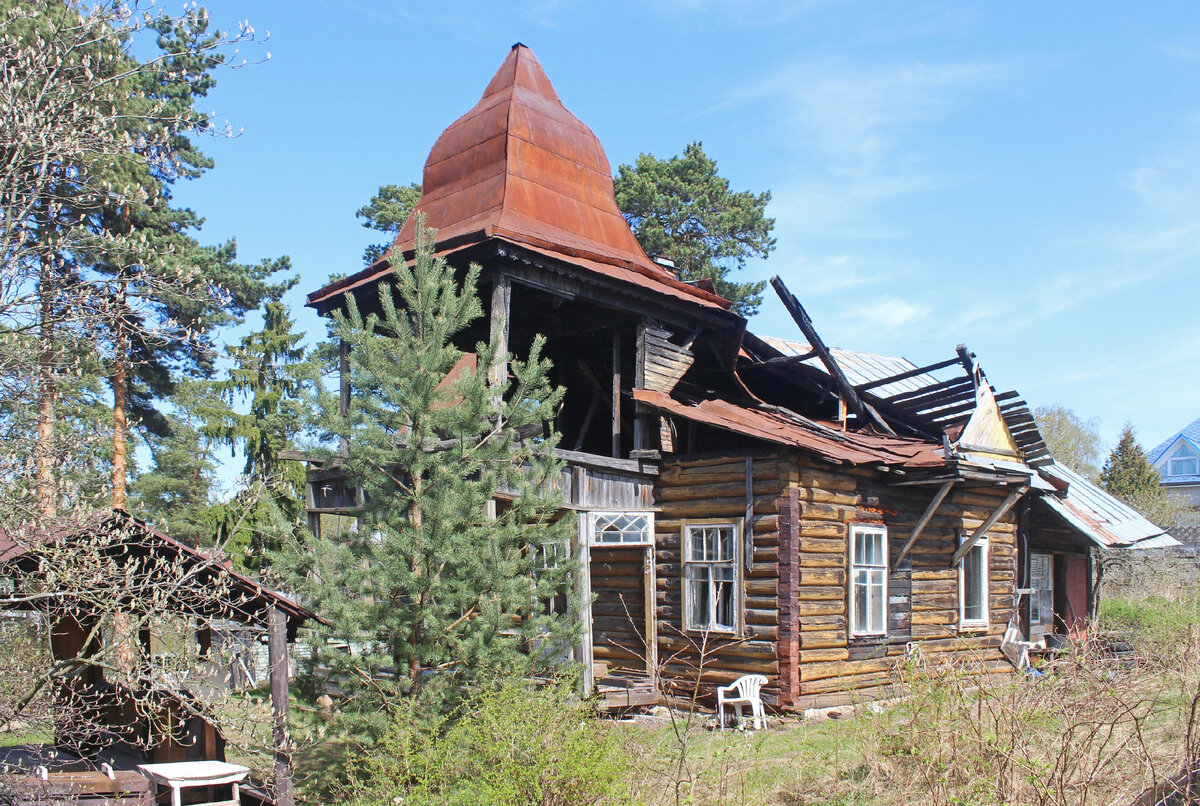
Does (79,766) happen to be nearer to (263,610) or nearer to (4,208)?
(263,610)

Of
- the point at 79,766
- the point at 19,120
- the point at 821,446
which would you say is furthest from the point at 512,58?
the point at 79,766

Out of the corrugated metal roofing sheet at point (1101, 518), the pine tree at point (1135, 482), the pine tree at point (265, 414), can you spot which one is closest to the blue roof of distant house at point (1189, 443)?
the pine tree at point (1135, 482)

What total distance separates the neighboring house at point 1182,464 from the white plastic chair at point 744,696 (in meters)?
68.1

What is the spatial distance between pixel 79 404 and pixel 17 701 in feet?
33.4

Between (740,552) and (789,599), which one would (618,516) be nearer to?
(740,552)

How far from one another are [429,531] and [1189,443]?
7697cm

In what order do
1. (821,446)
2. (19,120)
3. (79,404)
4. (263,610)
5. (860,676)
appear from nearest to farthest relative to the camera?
(19,120) < (263,610) < (821,446) < (860,676) < (79,404)

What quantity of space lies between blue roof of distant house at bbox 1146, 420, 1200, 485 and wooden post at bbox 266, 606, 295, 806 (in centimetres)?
7647

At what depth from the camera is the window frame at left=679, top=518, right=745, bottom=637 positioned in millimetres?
13766

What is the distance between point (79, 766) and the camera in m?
9.92

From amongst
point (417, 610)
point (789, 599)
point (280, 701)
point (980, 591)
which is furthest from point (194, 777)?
point (980, 591)

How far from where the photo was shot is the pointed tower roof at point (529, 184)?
1445 cm

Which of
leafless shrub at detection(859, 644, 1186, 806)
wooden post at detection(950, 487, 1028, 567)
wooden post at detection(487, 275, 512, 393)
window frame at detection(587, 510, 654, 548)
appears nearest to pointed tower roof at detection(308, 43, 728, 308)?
wooden post at detection(487, 275, 512, 393)

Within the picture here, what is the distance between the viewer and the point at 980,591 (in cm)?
1836
